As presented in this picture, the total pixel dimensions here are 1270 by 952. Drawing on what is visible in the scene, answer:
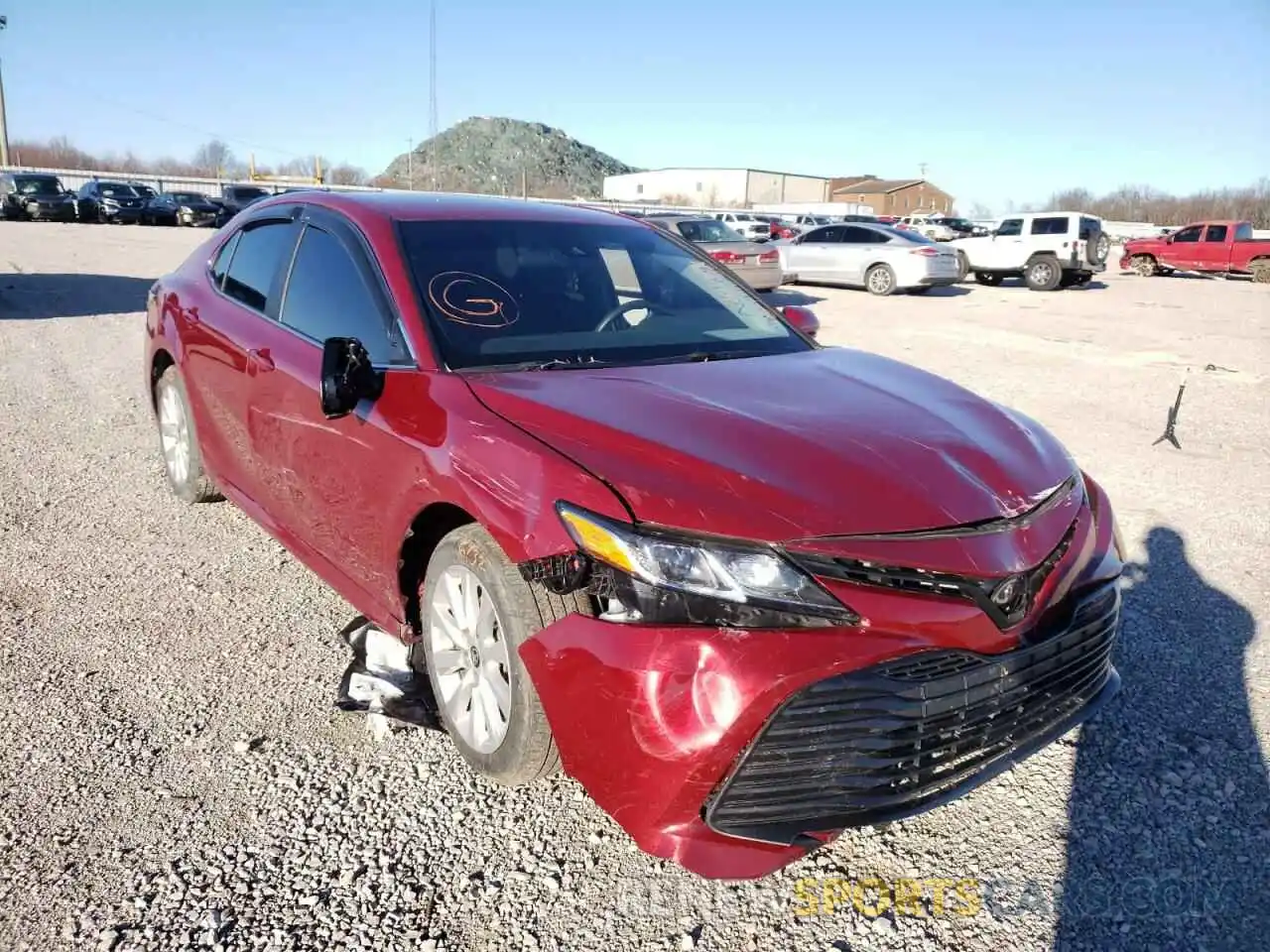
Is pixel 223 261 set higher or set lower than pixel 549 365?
higher

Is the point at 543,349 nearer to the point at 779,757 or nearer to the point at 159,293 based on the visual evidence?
the point at 779,757

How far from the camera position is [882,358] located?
3.52 meters

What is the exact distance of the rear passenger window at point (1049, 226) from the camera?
849 inches

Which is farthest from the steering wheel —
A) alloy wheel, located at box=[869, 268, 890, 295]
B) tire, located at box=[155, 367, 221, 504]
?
alloy wheel, located at box=[869, 268, 890, 295]

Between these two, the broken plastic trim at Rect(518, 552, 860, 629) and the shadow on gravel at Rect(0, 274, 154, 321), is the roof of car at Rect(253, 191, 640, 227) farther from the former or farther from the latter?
the shadow on gravel at Rect(0, 274, 154, 321)

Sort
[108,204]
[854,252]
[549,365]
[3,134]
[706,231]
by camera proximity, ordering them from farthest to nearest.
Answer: [3,134] → [108,204] → [854,252] → [706,231] → [549,365]

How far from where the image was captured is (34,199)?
34281mm

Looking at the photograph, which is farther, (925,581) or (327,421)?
(327,421)

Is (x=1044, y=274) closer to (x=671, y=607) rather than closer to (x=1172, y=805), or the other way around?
(x=1172, y=805)

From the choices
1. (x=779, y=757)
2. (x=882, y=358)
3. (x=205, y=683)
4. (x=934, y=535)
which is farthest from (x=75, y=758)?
(x=882, y=358)

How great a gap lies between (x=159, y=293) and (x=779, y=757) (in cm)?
432

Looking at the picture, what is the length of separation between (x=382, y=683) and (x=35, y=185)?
4036cm

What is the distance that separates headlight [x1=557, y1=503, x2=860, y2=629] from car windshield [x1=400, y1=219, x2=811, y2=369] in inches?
38.7

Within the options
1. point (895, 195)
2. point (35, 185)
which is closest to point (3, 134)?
point (35, 185)
